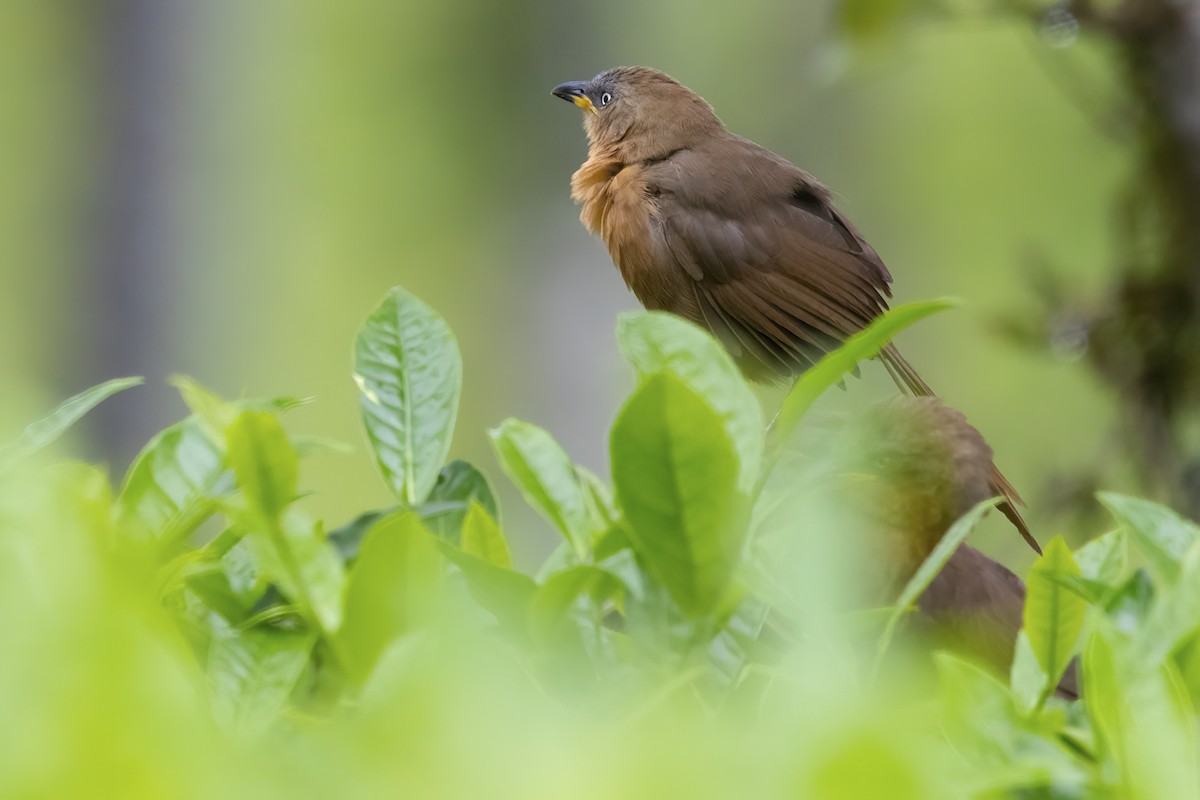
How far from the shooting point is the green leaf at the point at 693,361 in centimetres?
86

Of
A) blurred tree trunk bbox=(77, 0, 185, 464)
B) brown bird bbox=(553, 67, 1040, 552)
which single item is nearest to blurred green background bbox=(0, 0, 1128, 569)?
blurred tree trunk bbox=(77, 0, 185, 464)

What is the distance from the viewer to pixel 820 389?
867 millimetres

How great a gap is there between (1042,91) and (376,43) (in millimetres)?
4772

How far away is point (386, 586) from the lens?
0.78 metres

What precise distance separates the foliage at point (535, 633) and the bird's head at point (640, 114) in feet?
8.60

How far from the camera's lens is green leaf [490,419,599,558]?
978mm

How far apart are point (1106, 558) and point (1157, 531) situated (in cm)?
7

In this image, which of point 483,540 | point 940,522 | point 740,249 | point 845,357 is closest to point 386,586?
point 483,540

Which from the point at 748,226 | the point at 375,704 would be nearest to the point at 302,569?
the point at 375,704

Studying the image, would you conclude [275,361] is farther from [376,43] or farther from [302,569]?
[302,569]

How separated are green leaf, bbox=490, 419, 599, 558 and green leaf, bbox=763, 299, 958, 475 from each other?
160 millimetres

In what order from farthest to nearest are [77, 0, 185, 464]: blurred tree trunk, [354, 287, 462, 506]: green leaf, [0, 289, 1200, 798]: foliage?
[77, 0, 185, 464]: blurred tree trunk
[354, 287, 462, 506]: green leaf
[0, 289, 1200, 798]: foliage

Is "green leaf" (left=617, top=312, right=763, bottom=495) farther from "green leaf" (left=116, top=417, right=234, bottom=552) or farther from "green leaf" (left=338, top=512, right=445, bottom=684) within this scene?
"green leaf" (left=116, top=417, right=234, bottom=552)

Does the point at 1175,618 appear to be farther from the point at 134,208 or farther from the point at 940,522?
the point at 134,208
